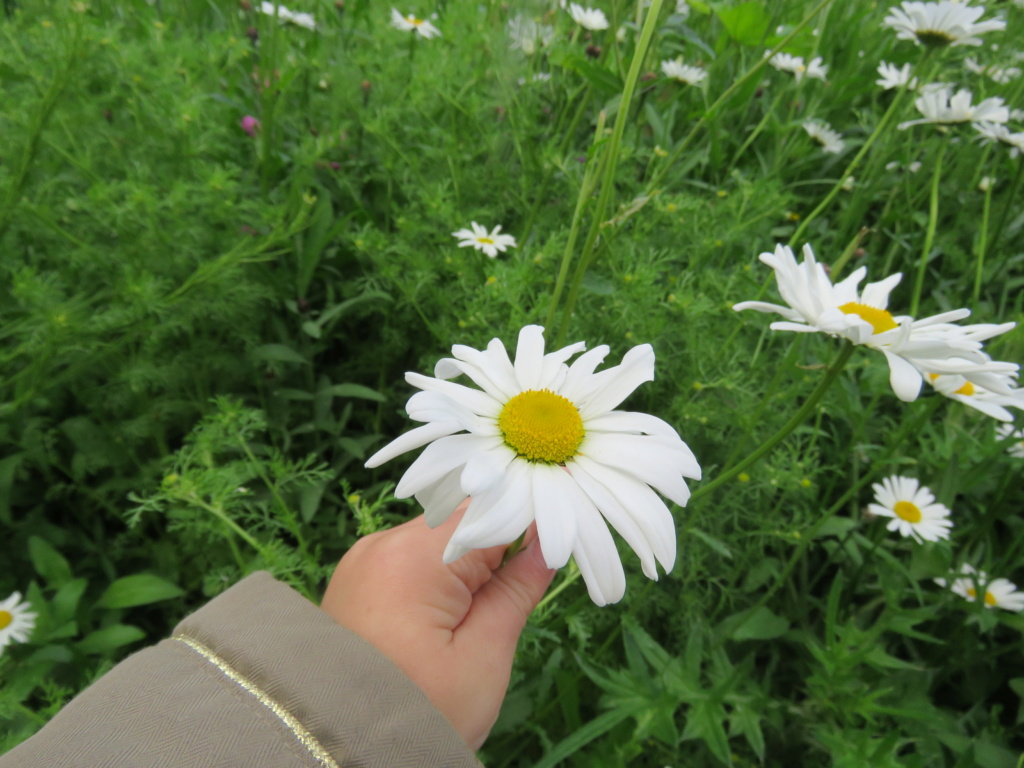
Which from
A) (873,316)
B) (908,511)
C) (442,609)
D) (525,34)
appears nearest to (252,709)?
(442,609)

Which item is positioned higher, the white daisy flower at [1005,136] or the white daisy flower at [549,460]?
the white daisy flower at [1005,136]

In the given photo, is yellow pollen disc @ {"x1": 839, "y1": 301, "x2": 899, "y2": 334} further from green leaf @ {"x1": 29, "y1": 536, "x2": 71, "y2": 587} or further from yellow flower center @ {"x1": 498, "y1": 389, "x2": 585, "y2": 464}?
green leaf @ {"x1": 29, "y1": 536, "x2": 71, "y2": 587}

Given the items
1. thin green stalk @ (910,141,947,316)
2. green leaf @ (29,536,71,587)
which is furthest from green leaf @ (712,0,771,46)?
green leaf @ (29,536,71,587)

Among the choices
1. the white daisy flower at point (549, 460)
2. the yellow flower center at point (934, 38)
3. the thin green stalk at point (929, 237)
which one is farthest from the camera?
the yellow flower center at point (934, 38)

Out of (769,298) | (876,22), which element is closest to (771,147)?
(876,22)

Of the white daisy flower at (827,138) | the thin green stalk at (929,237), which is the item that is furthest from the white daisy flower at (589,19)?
the thin green stalk at (929,237)

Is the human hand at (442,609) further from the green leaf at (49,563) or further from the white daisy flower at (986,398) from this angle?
the green leaf at (49,563)
